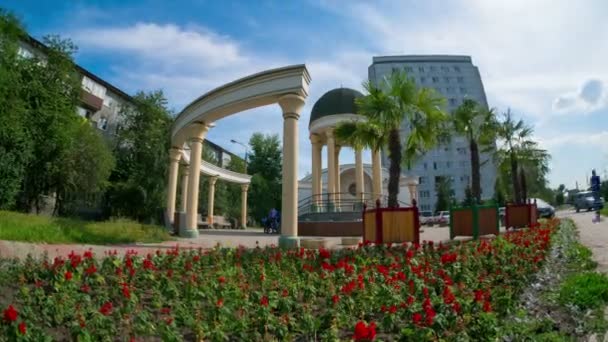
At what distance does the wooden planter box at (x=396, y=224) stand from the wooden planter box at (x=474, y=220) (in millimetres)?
4084

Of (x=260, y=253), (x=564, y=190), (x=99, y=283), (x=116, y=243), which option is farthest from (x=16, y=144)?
(x=564, y=190)

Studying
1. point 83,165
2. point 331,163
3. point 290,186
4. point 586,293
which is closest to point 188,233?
point 290,186

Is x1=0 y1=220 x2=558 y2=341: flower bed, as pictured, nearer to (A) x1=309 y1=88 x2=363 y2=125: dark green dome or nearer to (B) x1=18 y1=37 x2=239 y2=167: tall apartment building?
(A) x1=309 y1=88 x2=363 y2=125: dark green dome

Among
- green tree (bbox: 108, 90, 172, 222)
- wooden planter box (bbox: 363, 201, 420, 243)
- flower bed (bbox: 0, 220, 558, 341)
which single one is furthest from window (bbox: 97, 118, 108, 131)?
flower bed (bbox: 0, 220, 558, 341)

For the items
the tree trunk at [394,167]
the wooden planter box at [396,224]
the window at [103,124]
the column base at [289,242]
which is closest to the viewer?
the wooden planter box at [396,224]

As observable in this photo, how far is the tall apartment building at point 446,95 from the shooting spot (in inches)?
3287

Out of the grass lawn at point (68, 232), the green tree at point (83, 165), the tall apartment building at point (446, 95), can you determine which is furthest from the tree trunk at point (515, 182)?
the tall apartment building at point (446, 95)

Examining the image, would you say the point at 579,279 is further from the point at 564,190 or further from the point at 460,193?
the point at 564,190

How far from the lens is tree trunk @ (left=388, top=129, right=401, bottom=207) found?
1326cm

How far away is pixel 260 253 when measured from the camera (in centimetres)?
903

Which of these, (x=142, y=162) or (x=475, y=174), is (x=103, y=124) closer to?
(x=142, y=162)

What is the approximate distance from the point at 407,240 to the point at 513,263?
14.6 feet

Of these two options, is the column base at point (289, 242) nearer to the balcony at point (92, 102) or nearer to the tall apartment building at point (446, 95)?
the balcony at point (92, 102)

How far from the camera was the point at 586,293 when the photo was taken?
4.52 metres
